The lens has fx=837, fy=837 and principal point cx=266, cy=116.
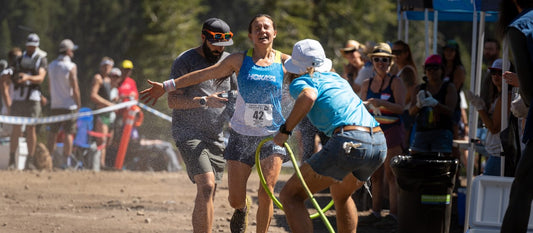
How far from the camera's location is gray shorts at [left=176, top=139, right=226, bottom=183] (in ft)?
21.2

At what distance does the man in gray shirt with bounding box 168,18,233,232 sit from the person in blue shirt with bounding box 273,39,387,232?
1003 mm

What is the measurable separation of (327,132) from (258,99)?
2.36 feet

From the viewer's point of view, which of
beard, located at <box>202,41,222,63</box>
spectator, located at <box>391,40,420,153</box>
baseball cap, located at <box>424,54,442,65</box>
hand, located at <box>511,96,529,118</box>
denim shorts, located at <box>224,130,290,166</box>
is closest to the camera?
hand, located at <box>511,96,529,118</box>

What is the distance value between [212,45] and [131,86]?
23.2ft

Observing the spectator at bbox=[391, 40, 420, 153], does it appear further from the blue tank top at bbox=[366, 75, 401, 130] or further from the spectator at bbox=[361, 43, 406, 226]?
the blue tank top at bbox=[366, 75, 401, 130]

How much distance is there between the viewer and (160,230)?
771cm

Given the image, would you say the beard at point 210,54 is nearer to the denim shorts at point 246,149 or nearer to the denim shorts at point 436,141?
the denim shorts at point 246,149

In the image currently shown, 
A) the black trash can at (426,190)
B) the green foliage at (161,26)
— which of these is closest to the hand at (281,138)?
the black trash can at (426,190)

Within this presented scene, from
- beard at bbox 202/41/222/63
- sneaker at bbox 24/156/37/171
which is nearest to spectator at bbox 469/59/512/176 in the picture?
beard at bbox 202/41/222/63

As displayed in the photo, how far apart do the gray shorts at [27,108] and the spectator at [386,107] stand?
6.21 m

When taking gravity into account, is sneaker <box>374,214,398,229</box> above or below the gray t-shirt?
below

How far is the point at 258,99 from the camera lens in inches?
246

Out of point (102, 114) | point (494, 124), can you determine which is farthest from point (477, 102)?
point (102, 114)

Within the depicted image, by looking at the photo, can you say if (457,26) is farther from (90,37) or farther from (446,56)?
(446,56)
